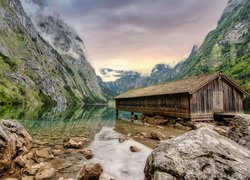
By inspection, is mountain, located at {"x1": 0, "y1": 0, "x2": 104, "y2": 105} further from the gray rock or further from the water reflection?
the gray rock

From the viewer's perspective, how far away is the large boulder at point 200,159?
19.2ft

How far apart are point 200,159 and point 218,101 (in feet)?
90.5

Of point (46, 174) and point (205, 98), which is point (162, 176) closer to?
point (46, 174)

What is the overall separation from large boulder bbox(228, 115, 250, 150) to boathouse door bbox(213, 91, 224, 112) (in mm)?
20570

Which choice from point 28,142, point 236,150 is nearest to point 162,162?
point 236,150

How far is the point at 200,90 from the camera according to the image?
30.4m

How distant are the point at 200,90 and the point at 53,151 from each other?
21422 mm

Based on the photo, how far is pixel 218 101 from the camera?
3147 centimetres

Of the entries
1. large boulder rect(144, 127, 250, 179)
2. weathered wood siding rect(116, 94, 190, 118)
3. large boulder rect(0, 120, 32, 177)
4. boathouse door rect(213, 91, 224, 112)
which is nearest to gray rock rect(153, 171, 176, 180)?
large boulder rect(144, 127, 250, 179)

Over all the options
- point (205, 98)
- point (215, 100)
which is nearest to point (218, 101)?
point (215, 100)

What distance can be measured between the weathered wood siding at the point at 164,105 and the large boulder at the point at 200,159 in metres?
23.4

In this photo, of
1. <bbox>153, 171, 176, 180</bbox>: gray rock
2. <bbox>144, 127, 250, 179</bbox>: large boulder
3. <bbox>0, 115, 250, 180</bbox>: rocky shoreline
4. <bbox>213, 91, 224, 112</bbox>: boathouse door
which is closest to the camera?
<bbox>144, 127, 250, 179</bbox>: large boulder

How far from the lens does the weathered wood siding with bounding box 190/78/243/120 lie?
2998cm

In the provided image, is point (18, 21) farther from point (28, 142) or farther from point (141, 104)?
point (28, 142)
